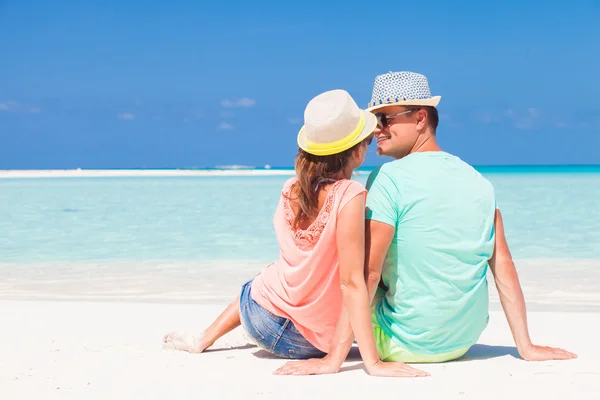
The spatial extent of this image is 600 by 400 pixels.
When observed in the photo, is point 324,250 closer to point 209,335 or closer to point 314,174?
point 314,174

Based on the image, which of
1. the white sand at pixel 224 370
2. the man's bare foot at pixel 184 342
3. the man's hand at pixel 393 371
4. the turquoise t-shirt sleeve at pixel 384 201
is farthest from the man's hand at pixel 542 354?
the man's bare foot at pixel 184 342

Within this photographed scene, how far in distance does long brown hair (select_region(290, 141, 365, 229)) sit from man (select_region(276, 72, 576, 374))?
166 mm

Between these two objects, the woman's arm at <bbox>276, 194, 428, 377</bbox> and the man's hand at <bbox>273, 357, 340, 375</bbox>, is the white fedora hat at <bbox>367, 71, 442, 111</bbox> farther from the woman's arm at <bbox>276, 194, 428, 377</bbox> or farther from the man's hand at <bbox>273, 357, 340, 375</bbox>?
the man's hand at <bbox>273, 357, 340, 375</bbox>

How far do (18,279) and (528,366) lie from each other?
17.2ft

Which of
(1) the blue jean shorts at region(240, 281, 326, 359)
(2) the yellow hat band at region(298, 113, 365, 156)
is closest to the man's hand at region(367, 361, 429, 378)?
(1) the blue jean shorts at region(240, 281, 326, 359)

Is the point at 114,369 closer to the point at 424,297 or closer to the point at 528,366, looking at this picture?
the point at 424,297

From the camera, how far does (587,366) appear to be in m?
2.96

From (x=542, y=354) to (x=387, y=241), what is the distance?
95 centimetres

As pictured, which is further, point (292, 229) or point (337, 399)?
point (292, 229)

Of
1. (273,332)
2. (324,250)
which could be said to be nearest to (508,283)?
(324,250)

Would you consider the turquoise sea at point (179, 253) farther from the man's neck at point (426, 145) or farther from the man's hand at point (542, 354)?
the man's neck at point (426, 145)

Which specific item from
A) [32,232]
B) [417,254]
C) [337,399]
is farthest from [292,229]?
[32,232]

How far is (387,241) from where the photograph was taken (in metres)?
2.76

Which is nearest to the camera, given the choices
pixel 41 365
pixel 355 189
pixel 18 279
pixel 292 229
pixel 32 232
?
pixel 355 189
